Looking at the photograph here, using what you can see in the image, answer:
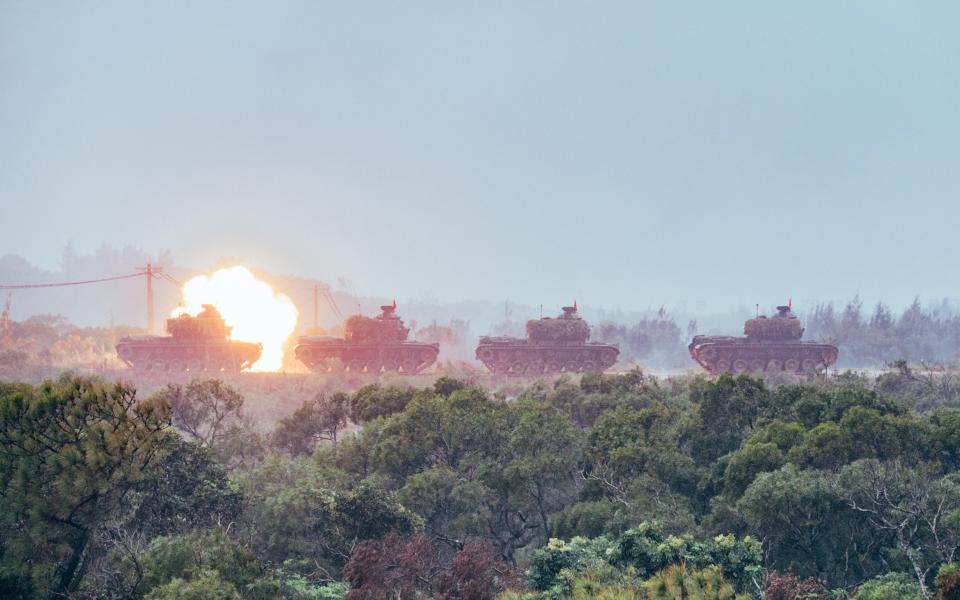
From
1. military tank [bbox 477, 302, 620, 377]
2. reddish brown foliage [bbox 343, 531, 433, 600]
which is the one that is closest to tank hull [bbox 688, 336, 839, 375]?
military tank [bbox 477, 302, 620, 377]

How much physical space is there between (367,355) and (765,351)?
22.0 meters

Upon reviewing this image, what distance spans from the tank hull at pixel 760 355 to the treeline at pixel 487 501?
74.7 ft

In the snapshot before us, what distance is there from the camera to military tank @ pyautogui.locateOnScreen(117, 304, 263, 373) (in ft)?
172

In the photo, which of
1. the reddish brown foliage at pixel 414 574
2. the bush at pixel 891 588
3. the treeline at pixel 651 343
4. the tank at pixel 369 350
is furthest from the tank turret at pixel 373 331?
the bush at pixel 891 588

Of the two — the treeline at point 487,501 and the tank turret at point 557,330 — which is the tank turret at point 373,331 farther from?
the treeline at point 487,501

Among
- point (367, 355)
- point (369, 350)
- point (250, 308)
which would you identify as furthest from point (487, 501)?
point (250, 308)

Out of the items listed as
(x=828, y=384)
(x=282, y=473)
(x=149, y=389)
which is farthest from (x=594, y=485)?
(x=149, y=389)

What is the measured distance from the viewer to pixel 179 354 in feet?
173

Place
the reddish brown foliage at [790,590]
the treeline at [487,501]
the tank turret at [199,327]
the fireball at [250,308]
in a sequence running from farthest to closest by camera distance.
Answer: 1. the fireball at [250,308]
2. the tank turret at [199,327]
3. the treeline at [487,501]
4. the reddish brown foliage at [790,590]

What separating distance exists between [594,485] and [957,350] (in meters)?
74.2

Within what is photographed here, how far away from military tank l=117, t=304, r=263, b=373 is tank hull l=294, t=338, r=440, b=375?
409 cm

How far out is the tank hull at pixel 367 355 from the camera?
5206cm

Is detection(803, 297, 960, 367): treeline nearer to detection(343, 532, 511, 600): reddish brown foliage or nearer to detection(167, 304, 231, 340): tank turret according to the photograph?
detection(167, 304, 231, 340): tank turret

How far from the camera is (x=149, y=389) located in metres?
43.4
